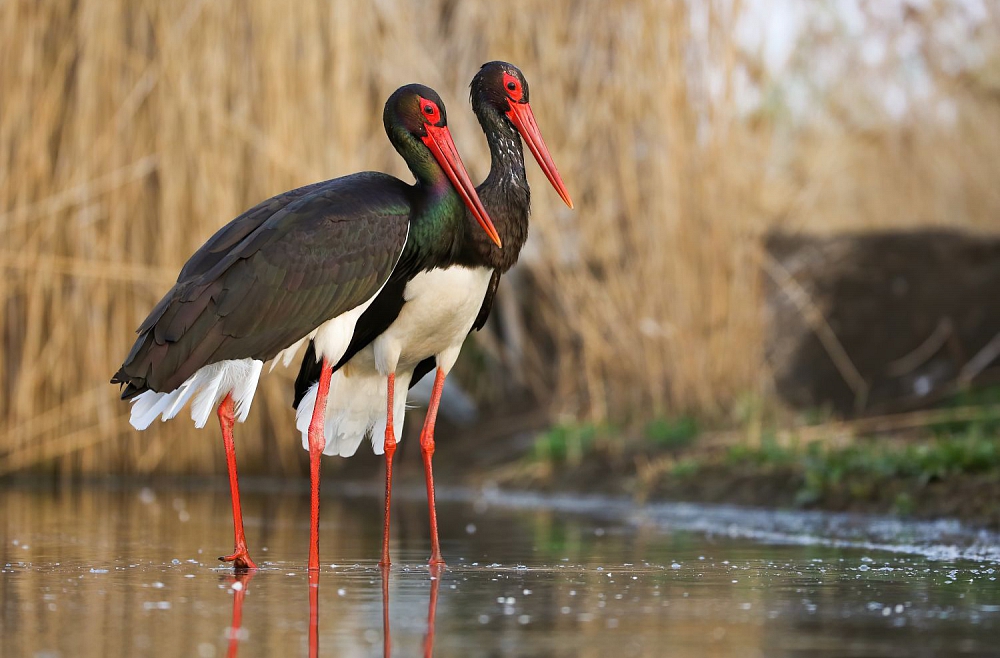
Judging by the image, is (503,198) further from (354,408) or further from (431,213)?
(354,408)

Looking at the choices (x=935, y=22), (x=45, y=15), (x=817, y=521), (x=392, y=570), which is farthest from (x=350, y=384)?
(x=935, y=22)

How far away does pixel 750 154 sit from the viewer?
9062mm

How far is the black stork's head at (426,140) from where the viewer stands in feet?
19.4

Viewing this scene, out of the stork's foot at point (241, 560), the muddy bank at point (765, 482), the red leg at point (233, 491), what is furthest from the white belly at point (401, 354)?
the muddy bank at point (765, 482)

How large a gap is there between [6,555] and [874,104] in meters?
9.35

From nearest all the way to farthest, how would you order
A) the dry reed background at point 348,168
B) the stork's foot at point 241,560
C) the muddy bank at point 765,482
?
the stork's foot at point 241,560 < the muddy bank at point 765,482 < the dry reed background at point 348,168

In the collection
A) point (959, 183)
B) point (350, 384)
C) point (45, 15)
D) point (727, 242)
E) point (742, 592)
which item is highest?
point (45, 15)

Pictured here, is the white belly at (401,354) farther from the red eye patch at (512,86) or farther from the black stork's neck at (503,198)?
the red eye patch at (512,86)

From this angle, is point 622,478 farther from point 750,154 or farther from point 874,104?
point 874,104

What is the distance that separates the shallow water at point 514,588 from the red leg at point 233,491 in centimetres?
10

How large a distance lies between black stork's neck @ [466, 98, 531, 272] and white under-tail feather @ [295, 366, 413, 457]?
28.9 inches

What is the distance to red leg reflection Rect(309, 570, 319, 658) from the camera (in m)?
3.42

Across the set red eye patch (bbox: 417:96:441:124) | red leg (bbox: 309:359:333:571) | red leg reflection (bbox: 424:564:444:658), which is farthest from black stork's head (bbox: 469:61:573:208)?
red leg reflection (bbox: 424:564:444:658)

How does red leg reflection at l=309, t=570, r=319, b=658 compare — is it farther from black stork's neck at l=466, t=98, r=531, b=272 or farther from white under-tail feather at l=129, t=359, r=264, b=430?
black stork's neck at l=466, t=98, r=531, b=272
